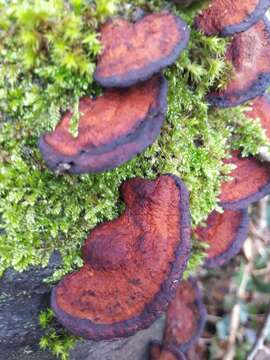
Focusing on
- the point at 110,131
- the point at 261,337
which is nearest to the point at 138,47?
the point at 110,131

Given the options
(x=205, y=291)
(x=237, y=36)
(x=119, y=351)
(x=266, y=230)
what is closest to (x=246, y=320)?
(x=205, y=291)

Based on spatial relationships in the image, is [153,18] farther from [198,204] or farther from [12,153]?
[198,204]

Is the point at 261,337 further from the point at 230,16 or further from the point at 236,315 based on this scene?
the point at 230,16

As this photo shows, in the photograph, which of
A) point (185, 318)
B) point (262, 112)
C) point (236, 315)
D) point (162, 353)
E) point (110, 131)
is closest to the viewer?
point (110, 131)

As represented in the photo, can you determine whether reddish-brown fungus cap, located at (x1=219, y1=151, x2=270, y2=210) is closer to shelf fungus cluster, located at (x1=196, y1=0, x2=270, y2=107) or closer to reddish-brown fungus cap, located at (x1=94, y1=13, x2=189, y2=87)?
shelf fungus cluster, located at (x1=196, y1=0, x2=270, y2=107)

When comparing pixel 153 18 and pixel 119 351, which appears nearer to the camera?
pixel 153 18

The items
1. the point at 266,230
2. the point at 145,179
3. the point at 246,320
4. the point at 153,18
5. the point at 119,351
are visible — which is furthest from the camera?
the point at 266,230
